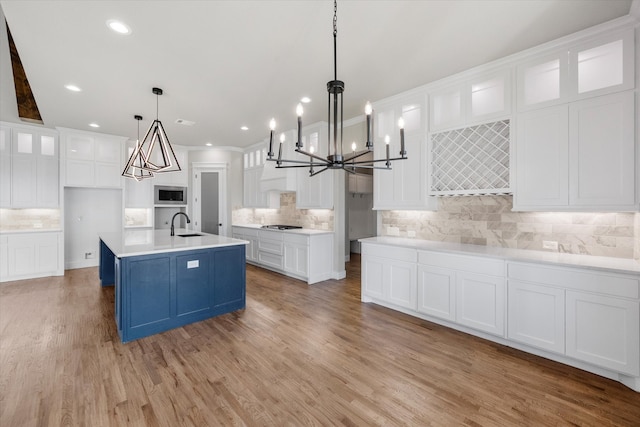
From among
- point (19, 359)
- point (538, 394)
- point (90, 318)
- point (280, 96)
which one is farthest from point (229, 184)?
point (538, 394)

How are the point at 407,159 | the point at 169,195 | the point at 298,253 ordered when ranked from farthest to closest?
1. the point at 169,195
2. the point at 298,253
3. the point at 407,159

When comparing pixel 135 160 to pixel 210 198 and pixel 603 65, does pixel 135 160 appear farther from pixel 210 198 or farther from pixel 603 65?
pixel 603 65

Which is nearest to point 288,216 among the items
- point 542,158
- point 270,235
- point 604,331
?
point 270,235

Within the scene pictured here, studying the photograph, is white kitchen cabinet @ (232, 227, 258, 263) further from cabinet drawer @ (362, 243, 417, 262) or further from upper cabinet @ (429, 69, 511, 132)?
upper cabinet @ (429, 69, 511, 132)

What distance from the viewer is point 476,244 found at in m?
3.34

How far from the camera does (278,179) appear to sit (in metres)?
5.80

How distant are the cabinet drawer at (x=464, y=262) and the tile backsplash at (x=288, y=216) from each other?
7.69 feet

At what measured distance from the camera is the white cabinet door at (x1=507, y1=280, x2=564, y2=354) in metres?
2.38

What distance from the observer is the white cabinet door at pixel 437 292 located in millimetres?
3010

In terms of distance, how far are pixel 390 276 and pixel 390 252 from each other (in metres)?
0.31

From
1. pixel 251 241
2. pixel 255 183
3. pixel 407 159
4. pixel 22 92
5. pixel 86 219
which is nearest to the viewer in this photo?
pixel 407 159

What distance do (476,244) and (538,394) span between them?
5.39 ft

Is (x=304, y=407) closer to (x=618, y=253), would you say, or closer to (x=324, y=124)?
(x=618, y=253)

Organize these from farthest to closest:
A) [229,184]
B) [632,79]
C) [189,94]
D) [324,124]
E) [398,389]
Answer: [229,184] → [324,124] → [189,94] → [632,79] → [398,389]
